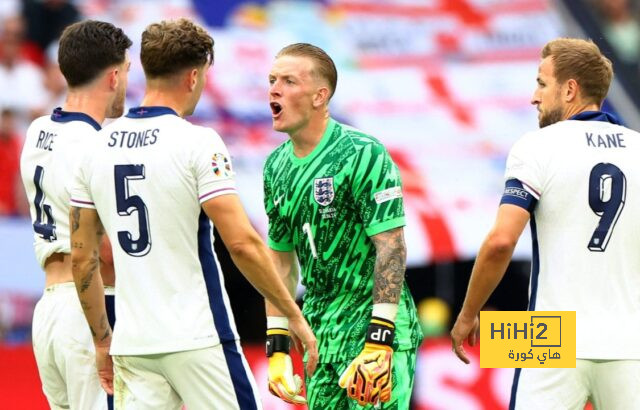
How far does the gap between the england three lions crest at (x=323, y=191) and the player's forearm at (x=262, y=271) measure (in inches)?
22.0

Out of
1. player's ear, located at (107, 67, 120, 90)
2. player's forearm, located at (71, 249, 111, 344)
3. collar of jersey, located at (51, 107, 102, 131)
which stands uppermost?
player's ear, located at (107, 67, 120, 90)

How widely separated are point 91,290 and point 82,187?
45 cm

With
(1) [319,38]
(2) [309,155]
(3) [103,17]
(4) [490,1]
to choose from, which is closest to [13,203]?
(3) [103,17]

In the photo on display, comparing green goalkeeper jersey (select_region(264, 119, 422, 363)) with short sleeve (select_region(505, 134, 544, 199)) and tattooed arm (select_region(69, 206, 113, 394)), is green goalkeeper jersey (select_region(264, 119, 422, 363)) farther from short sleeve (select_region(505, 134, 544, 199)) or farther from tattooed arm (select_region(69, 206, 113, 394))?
tattooed arm (select_region(69, 206, 113, 394))

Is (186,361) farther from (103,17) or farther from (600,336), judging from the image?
(103,17)

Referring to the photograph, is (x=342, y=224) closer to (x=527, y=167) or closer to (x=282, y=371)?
(x=282, y=371)

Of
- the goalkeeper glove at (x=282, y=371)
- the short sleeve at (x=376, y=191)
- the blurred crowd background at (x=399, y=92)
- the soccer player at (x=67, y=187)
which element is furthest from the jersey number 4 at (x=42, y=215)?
the blurred crowd background at (x=399, y=92)

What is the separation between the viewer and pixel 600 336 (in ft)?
17.6

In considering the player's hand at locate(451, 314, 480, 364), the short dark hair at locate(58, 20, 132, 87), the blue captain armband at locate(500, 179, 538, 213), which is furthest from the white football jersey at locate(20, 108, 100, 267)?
the blue captain armband at locate(500, 179, 538, 213)

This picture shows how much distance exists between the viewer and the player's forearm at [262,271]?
206 inches

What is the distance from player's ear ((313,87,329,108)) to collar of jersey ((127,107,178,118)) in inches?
28.9

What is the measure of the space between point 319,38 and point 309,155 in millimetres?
5526

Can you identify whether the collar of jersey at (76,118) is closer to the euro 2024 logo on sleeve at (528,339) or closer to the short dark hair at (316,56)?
the short dark hair at (316,56)

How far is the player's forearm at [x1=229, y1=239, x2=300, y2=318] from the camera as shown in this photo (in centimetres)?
522
